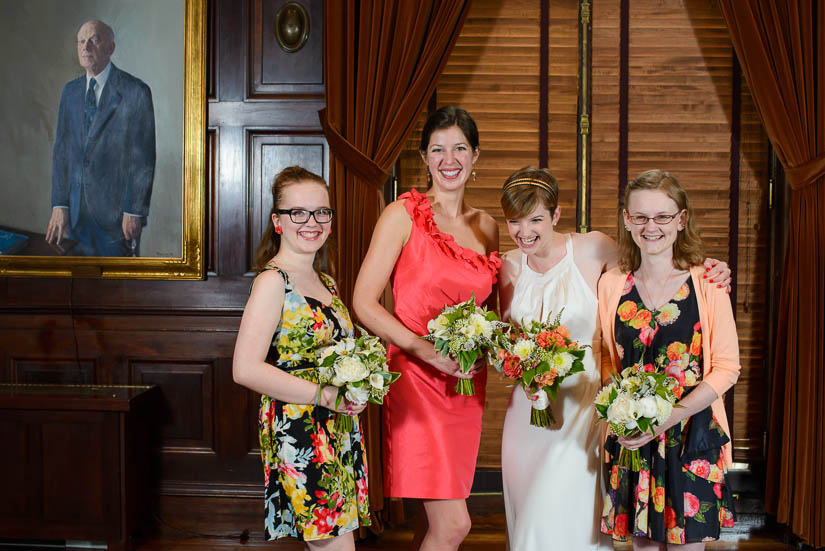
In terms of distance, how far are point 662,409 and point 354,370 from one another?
0.91 metres

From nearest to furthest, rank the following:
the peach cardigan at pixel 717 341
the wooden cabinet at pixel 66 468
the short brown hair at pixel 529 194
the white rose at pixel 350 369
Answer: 1. the white rose at pixel 350 369
2. the peach cardigan at pixel 717 341
3. the short brown hair at pixel 529 194
4. the wooden cabinet at pixel 66 468

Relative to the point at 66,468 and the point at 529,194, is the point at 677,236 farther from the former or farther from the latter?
the point at 66,468

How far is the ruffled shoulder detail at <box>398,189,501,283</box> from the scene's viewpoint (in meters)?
2.56

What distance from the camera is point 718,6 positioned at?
3.94 m

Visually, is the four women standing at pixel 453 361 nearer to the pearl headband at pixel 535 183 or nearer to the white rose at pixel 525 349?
the pearl headband at pixel 535 183

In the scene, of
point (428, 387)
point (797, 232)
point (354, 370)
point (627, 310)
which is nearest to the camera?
point (354, 370)

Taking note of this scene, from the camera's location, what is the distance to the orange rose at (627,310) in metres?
2.26

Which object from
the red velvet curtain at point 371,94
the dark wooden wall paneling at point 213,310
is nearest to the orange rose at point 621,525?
the red velvet curtain at point 371,94

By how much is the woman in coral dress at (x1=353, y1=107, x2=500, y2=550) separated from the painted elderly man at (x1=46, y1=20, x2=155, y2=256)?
205cm

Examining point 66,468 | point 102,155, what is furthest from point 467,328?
point 102,155

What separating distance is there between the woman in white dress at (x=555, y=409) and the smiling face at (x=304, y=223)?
66cm

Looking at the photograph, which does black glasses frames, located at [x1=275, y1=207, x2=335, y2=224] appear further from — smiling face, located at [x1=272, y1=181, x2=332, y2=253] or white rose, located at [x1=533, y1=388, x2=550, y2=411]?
white rose, located at [x1=533, y1=388, x2=550, y2=411]

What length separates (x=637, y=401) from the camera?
197 centimetres

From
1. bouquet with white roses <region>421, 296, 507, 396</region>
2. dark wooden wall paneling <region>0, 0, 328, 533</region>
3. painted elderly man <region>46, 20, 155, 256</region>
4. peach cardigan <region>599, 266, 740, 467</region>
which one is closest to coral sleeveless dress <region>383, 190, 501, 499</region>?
bouquet with white roses <region>421, 296, 507, 396</region>
